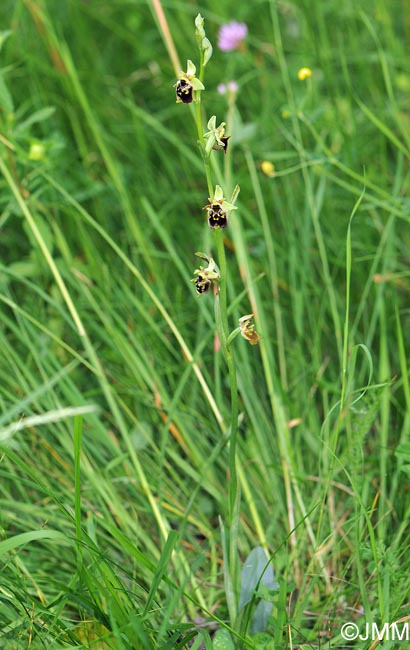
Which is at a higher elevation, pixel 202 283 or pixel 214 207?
pixel 214 207

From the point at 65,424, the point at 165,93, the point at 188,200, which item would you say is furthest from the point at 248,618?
the point at 165,93

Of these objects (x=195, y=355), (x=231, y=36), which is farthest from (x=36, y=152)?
(x=231, y=36)

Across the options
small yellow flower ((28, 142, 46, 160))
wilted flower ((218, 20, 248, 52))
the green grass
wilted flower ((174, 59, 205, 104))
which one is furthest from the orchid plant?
wilted flower ((218, 20, 248, 52))

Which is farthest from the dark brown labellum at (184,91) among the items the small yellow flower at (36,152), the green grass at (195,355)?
the small yellow flower at (36,152)

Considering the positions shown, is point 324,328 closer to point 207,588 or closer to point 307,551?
point 307,551

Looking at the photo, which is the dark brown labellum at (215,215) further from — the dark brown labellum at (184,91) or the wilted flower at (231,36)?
the wilted flower at (231,36)

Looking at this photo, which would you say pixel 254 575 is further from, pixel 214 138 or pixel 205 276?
pixel 214 138
